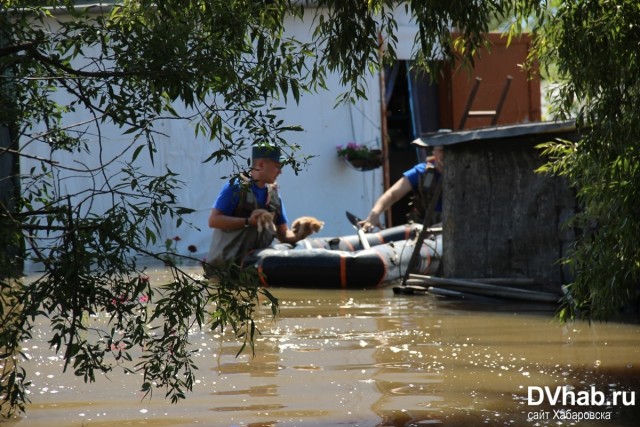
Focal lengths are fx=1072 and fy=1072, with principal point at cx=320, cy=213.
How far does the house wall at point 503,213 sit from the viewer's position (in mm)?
9031

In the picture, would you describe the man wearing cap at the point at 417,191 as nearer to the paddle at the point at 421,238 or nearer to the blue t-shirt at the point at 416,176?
the blue t-shirt at the point at 416,176

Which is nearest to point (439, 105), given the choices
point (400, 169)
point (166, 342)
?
point (400, 169)

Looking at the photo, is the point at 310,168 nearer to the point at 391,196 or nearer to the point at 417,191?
the point at 391,196

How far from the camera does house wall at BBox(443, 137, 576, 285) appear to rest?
9031 millimetres

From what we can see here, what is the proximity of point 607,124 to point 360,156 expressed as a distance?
913cm

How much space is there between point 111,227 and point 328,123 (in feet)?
34.9

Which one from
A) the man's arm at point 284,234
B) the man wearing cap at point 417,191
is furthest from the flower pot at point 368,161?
the man's arm at point 284,234

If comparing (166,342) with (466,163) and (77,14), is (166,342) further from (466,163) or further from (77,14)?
(466,163)

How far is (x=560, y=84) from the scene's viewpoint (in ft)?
19.0

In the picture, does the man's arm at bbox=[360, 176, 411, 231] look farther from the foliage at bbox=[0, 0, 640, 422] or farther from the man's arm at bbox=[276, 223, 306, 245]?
the foliage at bbox=[0, 0, 640, 422]

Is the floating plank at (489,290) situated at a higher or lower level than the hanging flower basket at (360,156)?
lower

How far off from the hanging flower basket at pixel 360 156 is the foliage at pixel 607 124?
878 centimetres

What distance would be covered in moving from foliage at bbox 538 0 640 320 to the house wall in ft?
11.7

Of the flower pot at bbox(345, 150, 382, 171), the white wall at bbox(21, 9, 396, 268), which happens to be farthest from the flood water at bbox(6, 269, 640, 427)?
the flower pot at bbox(345, 150, 382, 171)
